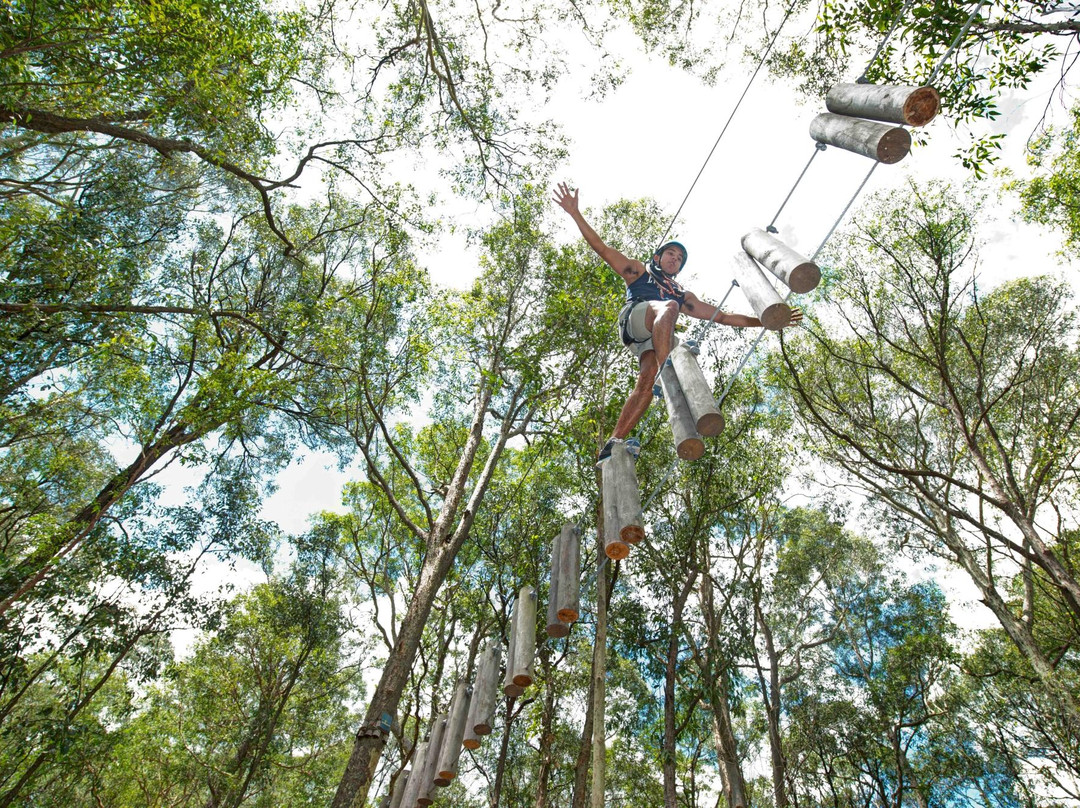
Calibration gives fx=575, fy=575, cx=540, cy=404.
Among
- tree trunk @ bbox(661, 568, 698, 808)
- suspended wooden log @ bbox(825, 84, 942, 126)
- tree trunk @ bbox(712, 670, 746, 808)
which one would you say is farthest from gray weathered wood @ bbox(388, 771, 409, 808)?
suspended wooden log @ bbox(825, 84, 942, 126)

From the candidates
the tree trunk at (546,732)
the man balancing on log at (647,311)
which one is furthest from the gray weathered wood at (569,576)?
the tree trunk at (546,732)

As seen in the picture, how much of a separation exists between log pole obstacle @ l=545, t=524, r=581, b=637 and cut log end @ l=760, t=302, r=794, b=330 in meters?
1.95

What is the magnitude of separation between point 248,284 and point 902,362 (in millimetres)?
13212

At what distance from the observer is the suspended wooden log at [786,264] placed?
8.54 ft

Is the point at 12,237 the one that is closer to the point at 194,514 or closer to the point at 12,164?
the point at 12,164

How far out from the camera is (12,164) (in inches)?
385

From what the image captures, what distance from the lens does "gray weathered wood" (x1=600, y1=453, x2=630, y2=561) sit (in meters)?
3.26

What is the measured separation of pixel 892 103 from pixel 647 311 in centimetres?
182

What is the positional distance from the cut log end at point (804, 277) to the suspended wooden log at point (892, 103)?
0.69 meters

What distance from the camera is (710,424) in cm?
285

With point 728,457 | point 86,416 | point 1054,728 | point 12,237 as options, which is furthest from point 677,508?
point 86,416

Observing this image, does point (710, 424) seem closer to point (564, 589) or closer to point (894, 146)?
point (894, 146)

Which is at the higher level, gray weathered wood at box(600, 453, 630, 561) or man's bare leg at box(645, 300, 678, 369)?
man's bare leg at box(645, 300, 678, 369)

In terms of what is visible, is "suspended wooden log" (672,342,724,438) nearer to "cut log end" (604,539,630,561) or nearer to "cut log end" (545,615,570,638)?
"cut log end" (604,539,630,561)
